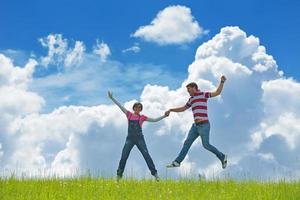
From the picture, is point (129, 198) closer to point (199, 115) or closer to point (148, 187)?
point (148, 187)

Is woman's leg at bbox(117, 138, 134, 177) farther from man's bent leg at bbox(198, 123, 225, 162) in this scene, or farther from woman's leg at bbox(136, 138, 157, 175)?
man's bent leg at bbox(198, 123, 225, 162)

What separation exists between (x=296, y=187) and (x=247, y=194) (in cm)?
215

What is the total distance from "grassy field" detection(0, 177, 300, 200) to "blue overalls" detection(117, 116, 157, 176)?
0.86m

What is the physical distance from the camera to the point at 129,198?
15.0 m

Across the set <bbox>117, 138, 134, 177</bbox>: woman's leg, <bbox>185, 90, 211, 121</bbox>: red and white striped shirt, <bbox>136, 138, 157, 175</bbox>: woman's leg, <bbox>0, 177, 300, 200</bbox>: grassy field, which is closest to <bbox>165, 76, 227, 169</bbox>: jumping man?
<bbox>185, 90, 211, 121</bbox>: red and white striped shirt

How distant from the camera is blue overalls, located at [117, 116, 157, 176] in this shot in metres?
19.3

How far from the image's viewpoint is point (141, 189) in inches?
648

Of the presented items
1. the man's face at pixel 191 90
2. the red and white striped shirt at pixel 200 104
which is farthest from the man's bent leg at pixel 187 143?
the man's face at pixel 191 90

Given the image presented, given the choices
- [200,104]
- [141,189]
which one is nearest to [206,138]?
[200,104]

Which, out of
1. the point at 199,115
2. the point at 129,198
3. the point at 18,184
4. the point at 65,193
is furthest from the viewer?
the point at 199,115

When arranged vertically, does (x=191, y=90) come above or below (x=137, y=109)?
above

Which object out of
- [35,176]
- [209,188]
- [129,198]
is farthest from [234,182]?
[35,176]

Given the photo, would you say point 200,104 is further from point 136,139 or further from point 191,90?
point 136,139

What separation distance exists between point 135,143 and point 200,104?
2.55 m
